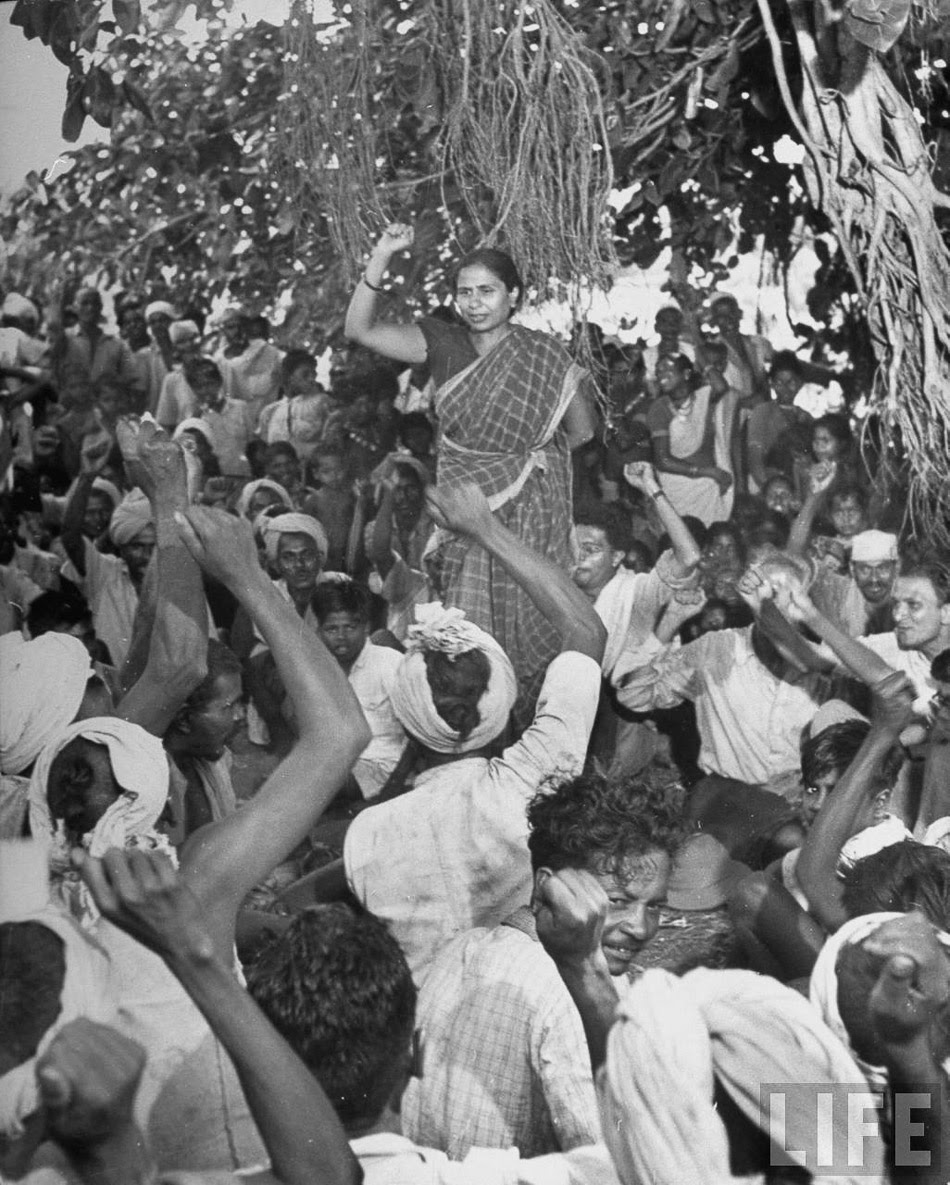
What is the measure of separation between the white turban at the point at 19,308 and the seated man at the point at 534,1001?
169cm

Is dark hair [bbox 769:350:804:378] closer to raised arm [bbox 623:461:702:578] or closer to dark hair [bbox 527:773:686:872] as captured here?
raised arm [bbox 623:461:702:578]

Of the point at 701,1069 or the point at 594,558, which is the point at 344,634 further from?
the point at 701,1069

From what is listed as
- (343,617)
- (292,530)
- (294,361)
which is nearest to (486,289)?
(294,361)

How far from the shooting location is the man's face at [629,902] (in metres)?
3.73

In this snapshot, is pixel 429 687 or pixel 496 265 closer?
pixel 429 687

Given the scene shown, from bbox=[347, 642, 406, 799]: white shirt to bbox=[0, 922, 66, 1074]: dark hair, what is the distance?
2.58 feet

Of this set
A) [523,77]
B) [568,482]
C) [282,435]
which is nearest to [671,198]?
[523,77]

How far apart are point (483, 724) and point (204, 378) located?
1057 mm

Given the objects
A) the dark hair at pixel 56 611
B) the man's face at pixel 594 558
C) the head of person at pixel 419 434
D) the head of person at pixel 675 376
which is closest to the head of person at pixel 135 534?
the dark hair at pixel 56 611

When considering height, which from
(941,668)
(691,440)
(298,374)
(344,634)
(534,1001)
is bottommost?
(534,1001)

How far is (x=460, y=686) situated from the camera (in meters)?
3.88

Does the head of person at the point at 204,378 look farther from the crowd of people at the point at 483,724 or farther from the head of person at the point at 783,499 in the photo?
the head of person at the point at 783,499

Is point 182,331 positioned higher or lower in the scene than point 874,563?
higher

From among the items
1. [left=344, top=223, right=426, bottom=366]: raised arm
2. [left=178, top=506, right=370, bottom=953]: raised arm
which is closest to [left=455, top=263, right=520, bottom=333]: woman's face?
[left=344, top=223, right=426, bottom=366]: raised arm
